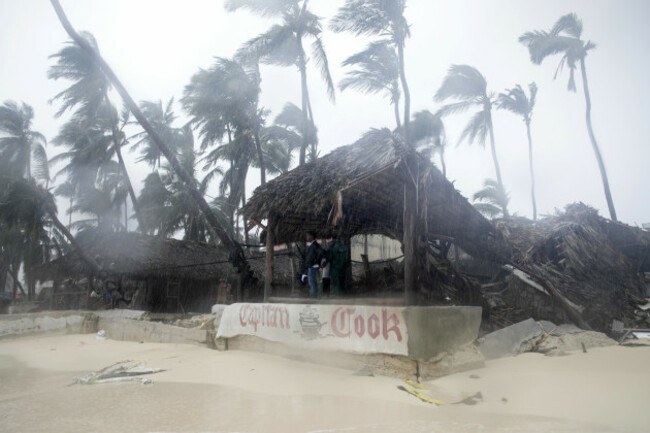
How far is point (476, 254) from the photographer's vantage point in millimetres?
9445

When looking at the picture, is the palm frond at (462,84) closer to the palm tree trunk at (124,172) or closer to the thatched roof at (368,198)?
the thatched roof at (368,198)

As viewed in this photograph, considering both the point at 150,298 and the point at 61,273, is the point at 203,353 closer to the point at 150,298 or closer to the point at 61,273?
the point at 150,298

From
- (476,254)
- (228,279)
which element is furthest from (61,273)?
(476,254)

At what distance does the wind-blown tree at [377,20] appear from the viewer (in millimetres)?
15828

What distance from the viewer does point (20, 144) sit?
2830 centimetres

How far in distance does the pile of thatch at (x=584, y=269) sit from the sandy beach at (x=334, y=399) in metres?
3.14

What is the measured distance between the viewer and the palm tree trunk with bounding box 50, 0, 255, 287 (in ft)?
38.9

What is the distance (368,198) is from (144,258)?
13701mm

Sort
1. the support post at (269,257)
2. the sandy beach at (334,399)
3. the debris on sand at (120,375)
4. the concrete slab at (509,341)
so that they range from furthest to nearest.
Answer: the support post at (269,257) → the concrete slab at (509,341) → the debris on sand at (120,375) → the sandy beach at (334,399)

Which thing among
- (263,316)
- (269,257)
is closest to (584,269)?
(269,257)

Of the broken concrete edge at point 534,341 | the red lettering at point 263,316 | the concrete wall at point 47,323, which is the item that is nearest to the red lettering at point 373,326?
the red lettering at point 263,316

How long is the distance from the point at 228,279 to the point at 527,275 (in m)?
13.7

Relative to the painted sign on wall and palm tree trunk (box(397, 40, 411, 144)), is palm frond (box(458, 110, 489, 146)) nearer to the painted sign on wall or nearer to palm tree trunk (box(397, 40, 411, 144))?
palm tree trunk (box(397, 40, 411, 144))

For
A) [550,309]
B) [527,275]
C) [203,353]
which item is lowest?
[203,353]
